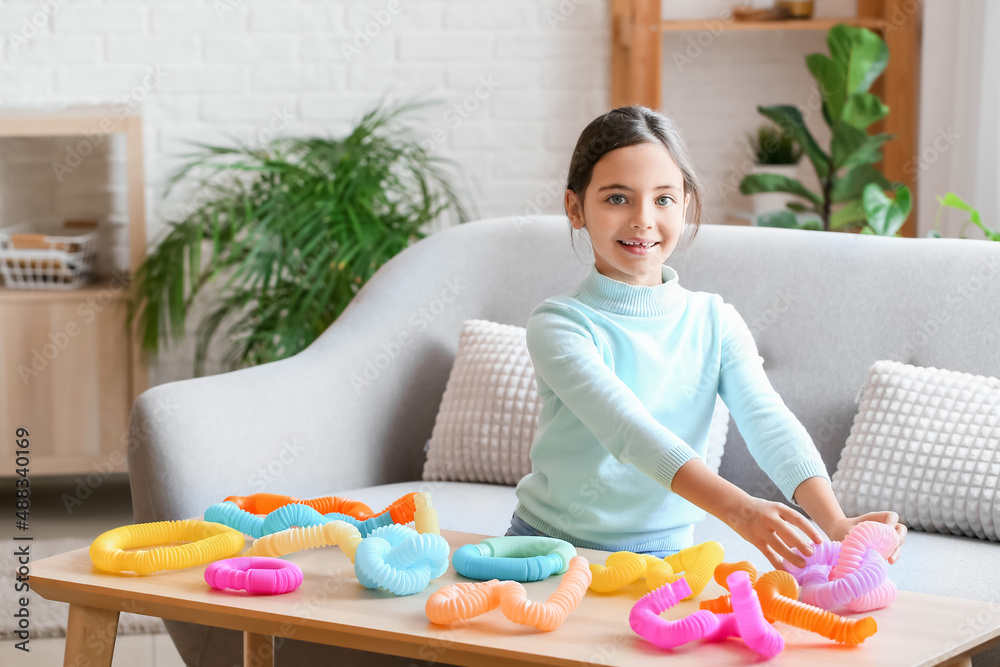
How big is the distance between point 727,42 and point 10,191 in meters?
2.10

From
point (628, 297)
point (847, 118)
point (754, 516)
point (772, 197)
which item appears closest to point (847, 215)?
point (847, 118)

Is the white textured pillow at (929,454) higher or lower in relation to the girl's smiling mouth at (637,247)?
lower

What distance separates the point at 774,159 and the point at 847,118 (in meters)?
0.38

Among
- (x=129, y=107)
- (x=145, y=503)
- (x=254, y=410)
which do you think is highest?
(x=129, y=107)

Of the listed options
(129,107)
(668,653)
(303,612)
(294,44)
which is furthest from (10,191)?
(668,653)

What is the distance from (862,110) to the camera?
8.24 ft

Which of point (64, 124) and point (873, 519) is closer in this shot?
point (873, 519)

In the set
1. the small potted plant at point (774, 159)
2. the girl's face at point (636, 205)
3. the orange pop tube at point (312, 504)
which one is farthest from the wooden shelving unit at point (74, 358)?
the girl's face at point (636, 205)

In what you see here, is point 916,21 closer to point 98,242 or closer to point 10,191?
point 98,242

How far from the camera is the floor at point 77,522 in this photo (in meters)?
1.99

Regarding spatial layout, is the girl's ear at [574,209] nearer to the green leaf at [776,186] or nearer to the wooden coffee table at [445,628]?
the wooden coffee table at [445,628]

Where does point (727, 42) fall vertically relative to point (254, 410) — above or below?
above

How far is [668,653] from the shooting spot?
81cm

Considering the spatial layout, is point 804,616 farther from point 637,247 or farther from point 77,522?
point 77,522
